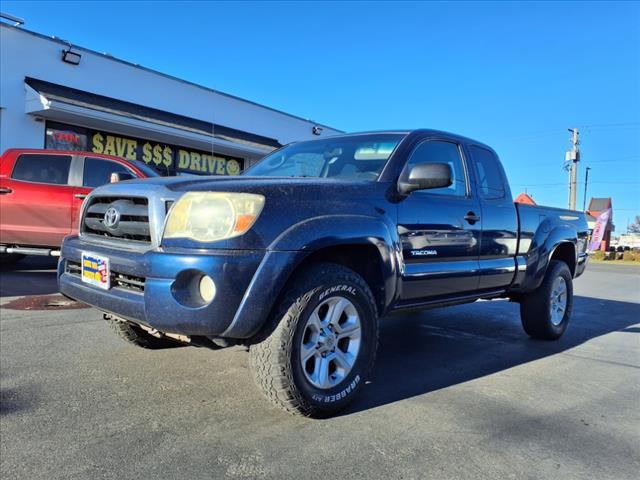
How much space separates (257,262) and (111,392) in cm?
149

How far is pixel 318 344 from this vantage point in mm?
2977

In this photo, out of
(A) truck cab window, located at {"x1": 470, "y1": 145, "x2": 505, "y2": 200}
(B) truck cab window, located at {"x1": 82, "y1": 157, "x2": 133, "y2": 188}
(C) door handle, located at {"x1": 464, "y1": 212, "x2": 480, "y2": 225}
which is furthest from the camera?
(B) truck cab window, located at {"x1": 82, "y1": 157, "x2": 133, "y2": 188}

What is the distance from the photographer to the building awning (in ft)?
38.5

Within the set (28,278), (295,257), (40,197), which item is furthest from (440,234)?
(28,278)

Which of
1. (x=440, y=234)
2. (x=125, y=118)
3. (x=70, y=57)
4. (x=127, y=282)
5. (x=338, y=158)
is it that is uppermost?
(x=70, y=57)

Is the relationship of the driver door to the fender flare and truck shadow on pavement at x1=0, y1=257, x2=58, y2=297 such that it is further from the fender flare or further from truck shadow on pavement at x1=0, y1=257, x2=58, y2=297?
truck shadow on pavement at x1=0, y1=257, x2=58, y2=297

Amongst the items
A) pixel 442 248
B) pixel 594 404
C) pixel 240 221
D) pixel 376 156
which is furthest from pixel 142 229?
pixel 594 404

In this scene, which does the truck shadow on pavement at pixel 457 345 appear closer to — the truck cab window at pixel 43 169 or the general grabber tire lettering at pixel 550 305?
the general grabber tire lettering at pixel 550 305

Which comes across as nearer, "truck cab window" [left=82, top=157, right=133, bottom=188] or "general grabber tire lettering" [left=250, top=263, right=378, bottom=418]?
"general grabber tire lettering" [left=250, top=263, right=378, bottom=418]

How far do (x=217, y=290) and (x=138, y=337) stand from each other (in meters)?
1.75

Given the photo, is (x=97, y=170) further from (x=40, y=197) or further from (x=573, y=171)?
(x=573, y=171)

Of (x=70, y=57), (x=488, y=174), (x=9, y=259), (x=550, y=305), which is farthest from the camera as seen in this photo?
(x=70, y=57)

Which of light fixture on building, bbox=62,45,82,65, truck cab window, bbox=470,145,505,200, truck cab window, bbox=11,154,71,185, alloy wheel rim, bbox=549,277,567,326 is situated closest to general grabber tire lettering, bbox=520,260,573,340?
alloy wheel rim, bbox=549,277,567,326

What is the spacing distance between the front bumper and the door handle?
1.97 metres
